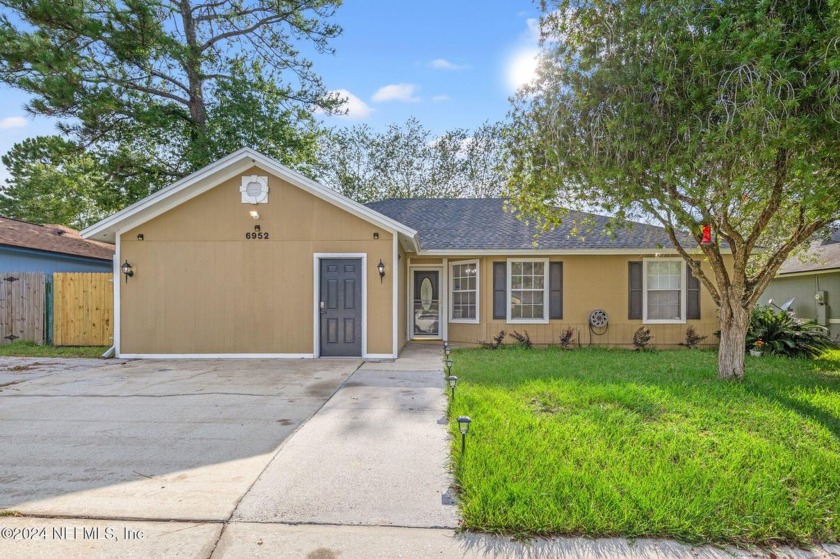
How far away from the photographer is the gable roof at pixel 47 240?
12633 mm

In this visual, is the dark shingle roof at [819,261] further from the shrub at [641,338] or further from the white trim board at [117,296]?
the white trim board at [117,296]

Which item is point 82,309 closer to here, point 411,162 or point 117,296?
point 117,296

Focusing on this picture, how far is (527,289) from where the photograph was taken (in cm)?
1064

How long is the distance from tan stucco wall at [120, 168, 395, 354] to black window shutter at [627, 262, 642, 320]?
6067 millimetres

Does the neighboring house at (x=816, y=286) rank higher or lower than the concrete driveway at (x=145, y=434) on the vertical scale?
higher

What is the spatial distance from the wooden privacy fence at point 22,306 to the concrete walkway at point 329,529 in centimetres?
1048

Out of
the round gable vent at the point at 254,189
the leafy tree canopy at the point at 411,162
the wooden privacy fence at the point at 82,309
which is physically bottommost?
the wooden privacy fence at the point at 82,309

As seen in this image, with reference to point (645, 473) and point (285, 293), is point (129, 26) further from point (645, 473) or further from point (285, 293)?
point (645, 473)

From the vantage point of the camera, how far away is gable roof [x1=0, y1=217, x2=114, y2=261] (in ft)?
41.4

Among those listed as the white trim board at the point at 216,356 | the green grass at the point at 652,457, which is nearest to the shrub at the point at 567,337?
the green grass at the point at 652,457

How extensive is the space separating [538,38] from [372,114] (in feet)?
50.4

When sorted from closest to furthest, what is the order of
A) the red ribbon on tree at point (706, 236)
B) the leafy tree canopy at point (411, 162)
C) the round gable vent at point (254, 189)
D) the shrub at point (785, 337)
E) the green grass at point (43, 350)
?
the red ribbon on tree at point (706, 236), the round gable vent at point (254, 189), the shrub at point (785, 337), the green grass at point (43, 350), the leafy tree canopy at point (411, 162)

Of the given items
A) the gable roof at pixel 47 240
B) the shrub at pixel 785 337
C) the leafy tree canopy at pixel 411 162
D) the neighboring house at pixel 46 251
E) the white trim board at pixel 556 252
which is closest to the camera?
the shrub at pixel 785 337

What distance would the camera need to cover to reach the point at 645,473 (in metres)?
3.28
